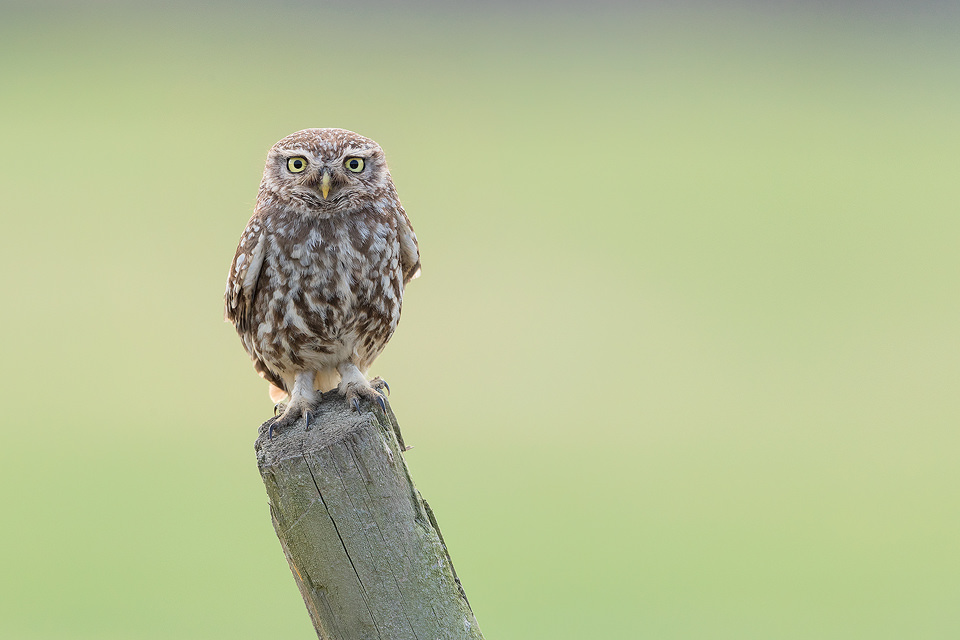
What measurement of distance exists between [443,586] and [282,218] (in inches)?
58.1

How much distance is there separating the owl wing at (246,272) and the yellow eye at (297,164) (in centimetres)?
23

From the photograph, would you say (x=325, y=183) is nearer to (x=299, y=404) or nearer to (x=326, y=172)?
(x=326, y=172)

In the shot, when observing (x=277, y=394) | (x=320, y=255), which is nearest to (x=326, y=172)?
(x=320, y=255)

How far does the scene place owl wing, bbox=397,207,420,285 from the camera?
3.28 m

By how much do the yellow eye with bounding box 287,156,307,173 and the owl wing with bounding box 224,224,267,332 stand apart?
9.0 inches

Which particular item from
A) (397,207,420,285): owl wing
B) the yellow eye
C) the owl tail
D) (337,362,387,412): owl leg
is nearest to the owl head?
the yellow eye

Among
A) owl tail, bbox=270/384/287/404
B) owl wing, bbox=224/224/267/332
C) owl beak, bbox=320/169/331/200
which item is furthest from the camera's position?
owl tail, bbox=270/384/287/404

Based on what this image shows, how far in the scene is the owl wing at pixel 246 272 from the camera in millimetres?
3141

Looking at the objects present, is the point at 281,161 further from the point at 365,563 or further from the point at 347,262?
the point at 365,563

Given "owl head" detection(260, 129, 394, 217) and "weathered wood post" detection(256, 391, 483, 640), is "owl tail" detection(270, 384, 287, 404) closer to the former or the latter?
"owl head" detection(260, 129, 394, 217)

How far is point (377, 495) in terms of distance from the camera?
210cm

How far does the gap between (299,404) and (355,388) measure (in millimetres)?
186

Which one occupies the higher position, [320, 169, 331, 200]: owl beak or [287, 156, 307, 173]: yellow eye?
[287, 156, 307, 173]: yellow eye

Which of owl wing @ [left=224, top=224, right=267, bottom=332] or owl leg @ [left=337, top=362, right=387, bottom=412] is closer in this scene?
owl leg @ [left=337, top=362, right=387, bottom=412]
